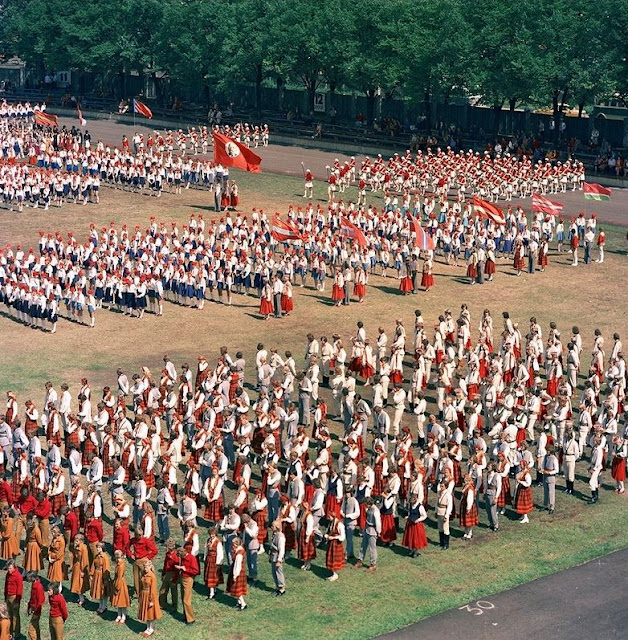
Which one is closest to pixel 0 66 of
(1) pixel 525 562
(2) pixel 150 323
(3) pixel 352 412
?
(2) pixel 150 323

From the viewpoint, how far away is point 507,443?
87.1ft

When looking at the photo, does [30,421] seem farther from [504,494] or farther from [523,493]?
[523,493]

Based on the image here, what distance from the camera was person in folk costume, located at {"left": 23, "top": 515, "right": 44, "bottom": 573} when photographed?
77.3ft

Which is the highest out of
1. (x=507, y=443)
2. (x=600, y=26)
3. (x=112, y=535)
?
(x=600, y=26)

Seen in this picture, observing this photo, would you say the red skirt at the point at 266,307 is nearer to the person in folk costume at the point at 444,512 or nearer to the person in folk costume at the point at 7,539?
the person in folk costume at the point at 444,512

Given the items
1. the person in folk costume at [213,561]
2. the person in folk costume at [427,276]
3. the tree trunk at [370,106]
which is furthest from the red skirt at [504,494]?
the tree trunk at [370,106]

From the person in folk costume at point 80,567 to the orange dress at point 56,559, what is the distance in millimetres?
214

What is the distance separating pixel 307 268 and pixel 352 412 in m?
14.4

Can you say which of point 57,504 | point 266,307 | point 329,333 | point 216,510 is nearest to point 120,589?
point 216,510

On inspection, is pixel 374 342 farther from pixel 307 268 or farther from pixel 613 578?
pixel 613 578

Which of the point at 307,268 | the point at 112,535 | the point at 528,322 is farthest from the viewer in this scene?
the point at 307,268

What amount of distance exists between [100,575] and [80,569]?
578 millimetres

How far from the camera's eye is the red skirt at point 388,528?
80.9ft

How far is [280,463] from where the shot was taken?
2869 centimetres
